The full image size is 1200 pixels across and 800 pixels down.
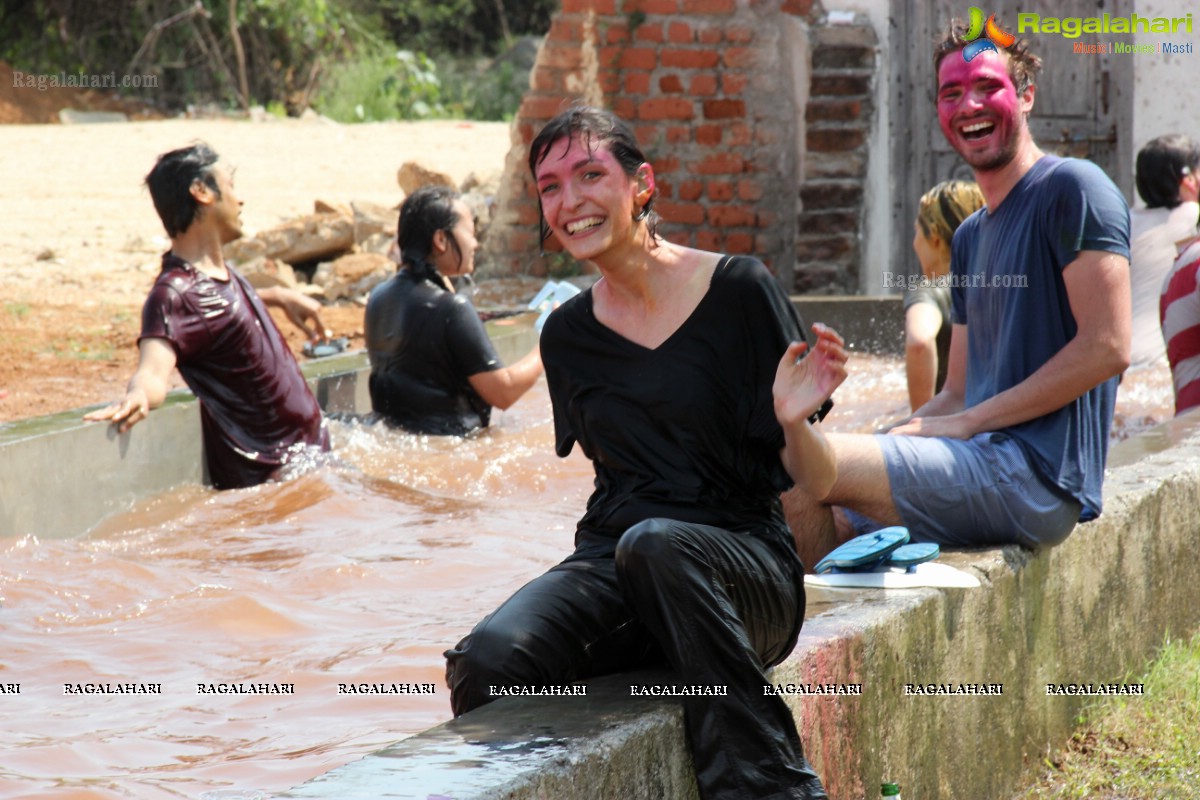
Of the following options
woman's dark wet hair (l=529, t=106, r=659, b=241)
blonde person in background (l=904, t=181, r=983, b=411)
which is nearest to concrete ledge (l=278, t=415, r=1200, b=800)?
blonde person in background (l=904, t=181, r=983, b=411)

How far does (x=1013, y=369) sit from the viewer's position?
353cm

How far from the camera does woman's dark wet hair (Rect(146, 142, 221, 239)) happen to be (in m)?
5.16

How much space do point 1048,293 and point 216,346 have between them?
2.98 metres

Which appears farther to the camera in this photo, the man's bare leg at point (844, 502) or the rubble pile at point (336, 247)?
the rubble pile at point (336, 247)

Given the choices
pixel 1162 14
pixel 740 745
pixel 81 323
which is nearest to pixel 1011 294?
pixel 740 745

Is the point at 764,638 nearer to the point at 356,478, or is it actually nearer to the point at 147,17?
the point at 356,478

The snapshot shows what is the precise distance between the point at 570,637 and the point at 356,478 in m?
3.11

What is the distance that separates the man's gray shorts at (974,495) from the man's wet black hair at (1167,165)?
3.20 metres

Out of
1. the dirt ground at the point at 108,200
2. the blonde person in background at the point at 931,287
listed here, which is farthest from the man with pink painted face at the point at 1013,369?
the dirt ground at the point at 108,200

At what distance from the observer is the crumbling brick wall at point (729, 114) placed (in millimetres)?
9414

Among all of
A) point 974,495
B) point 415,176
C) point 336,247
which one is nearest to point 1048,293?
point 974,495

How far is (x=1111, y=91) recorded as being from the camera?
8.91 metres

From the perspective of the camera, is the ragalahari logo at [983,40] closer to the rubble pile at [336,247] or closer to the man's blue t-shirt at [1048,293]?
the man's blue t-shirt at [1048,293]

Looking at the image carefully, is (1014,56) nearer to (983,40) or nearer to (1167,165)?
(983,40)
